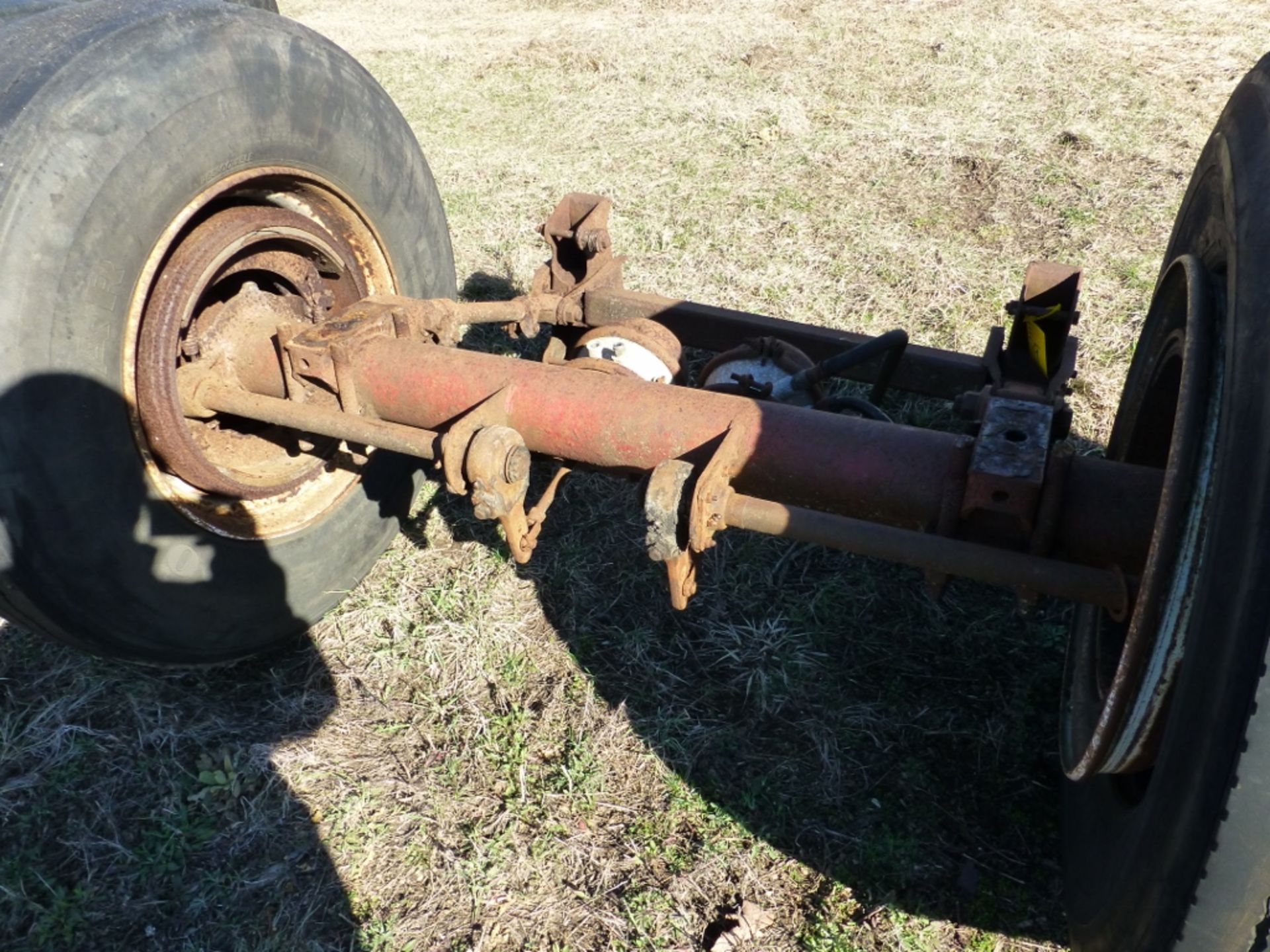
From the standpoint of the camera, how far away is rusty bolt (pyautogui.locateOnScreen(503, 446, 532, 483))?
1.79 metres

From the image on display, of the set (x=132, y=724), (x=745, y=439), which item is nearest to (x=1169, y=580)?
(x=745, y=439)

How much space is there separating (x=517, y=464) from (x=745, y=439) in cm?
45

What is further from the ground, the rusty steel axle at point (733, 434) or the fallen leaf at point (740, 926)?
the rusty steel axle at point (733, 434)

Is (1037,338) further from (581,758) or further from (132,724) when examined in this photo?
(132,724)

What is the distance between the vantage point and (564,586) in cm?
282

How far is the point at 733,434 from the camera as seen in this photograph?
181 centimetres

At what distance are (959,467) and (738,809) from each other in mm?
1022

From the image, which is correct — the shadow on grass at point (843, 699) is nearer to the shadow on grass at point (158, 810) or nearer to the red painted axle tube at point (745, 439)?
the red painted axle tube at point (745, 439)

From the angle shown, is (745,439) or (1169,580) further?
(745,439)

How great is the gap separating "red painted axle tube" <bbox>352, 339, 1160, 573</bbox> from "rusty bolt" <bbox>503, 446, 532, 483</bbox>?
5.5 inches

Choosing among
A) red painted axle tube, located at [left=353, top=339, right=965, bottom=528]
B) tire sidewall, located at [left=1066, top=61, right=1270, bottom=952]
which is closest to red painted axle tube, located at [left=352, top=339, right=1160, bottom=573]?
red painted axle tube, located at [left=353, top=339, right=965, bottom=528]

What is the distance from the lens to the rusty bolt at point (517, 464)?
1.79 meters

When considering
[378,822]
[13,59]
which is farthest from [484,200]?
[378,822]

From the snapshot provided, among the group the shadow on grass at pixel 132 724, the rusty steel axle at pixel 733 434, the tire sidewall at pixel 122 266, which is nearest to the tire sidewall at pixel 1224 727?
the rusty steel axle at pixel 733 434
